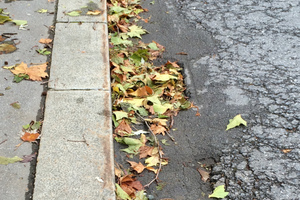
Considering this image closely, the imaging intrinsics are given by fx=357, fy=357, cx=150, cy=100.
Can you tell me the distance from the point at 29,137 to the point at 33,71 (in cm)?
78

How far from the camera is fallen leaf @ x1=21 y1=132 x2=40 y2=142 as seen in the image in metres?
2.38

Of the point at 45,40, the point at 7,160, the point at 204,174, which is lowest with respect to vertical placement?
the point at 204,174

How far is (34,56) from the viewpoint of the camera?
3.18 metres

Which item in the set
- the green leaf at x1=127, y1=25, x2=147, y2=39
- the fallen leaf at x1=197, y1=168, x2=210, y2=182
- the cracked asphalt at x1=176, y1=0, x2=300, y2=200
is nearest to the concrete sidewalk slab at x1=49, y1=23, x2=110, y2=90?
the green leaf at x1=127, y1=25, x2=147, y2=39

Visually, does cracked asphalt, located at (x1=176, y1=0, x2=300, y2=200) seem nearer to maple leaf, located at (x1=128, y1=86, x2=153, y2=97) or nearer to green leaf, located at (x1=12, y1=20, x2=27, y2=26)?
maple leaf, located at (x1=128, y1=86, x2=153, y2=97)

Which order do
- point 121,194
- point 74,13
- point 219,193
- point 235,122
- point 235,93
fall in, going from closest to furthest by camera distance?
point 121,194
point 219,193
point 235,122
point 235,93
point 74,13

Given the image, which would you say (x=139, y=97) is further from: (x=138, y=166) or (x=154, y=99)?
(x=138, y=166)

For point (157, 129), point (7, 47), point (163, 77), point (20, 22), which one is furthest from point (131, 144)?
point (20, 22)

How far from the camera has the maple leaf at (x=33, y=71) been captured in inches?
115

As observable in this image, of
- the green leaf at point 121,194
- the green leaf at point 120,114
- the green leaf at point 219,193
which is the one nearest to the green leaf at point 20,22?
the green leaf at point 120,114

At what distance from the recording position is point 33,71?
2.97 meters

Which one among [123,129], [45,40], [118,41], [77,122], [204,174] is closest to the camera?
[204,174]

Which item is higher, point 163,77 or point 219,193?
point 163,77

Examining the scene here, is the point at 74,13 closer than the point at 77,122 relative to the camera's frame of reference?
No
